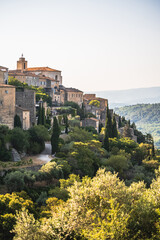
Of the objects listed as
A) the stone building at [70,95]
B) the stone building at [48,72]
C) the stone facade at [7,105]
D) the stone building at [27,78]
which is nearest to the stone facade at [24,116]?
the stone facade at [7,105]

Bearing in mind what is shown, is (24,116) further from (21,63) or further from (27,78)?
(21,63)

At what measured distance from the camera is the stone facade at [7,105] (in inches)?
1639

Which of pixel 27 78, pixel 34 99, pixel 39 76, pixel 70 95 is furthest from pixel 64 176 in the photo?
pixel 70 95

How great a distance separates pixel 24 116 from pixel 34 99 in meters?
5.07

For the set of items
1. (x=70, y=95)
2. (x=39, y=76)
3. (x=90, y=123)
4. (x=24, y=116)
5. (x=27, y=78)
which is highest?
(x=39, y=76)

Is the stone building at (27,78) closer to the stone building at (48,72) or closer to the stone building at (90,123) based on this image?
the stone building at (48,72)

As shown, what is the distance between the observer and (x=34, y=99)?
48.3m

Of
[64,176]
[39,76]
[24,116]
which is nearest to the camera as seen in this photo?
[64,176]

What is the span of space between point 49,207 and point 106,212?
22.5 feet

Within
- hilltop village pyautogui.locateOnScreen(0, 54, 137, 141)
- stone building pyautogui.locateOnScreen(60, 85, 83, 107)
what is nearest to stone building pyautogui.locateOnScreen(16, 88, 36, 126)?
hilltop village pyautogui.locateOnScreen(0, 54, 137, 141)

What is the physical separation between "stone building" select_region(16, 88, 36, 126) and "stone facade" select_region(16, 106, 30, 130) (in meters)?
2.60

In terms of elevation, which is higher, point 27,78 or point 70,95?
point 27,78

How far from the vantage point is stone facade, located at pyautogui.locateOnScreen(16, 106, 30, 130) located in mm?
43656

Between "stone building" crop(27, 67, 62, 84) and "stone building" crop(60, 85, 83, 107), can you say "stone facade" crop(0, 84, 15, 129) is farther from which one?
"stone building" crop(27, 67, 62, 84)
